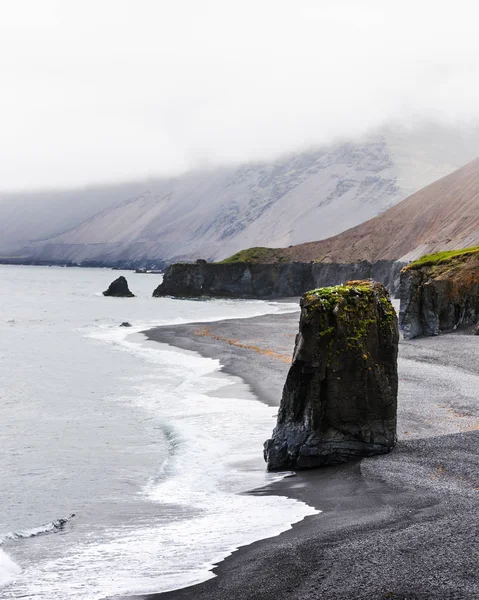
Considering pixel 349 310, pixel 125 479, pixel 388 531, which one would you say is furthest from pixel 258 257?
pixel 388 531

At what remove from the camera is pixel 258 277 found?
168250 mm

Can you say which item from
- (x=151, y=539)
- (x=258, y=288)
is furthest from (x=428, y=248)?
(x=151, y=539)

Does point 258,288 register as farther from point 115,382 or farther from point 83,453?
point 83,453

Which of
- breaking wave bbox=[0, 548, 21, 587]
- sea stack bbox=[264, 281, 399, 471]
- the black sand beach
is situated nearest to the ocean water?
breaking wave bbox=[0, 548, 21, 587]

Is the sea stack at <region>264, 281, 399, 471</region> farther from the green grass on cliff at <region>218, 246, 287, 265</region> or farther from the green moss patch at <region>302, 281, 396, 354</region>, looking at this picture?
the green grass on cliff at <region>218, 246, 287, 265</region>

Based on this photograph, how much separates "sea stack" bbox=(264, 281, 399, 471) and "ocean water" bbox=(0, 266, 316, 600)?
60.6 inches

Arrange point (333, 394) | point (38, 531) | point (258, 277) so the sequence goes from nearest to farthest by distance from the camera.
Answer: point (38, 531) < point (333, 394) < point (258, 277)

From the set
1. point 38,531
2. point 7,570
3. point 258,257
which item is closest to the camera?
point 7,570

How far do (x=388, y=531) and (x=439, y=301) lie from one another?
4525 centimetres

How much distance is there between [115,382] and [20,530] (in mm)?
22583

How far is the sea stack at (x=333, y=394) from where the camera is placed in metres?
19.6

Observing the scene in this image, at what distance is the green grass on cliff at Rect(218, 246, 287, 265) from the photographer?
171500mm

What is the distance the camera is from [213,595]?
11102 millimetres

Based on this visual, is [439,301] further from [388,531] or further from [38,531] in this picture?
[38,531]
